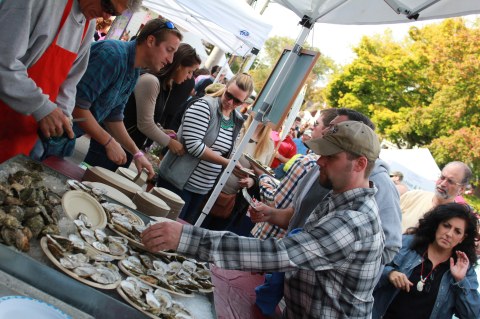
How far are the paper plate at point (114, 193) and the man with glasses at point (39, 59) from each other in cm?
27

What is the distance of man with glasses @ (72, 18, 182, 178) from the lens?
108 inches

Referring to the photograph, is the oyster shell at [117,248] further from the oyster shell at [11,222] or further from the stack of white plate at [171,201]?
the stack of white plate at [171,201]

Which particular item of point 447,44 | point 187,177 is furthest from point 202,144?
point 447,44

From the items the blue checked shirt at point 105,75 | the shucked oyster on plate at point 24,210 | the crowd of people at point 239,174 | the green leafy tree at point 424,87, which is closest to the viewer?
the shucked oyster on plate at point 24,210

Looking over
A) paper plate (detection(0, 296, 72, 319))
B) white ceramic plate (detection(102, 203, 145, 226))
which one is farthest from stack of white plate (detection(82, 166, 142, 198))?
paper plate (detection(0, 296, 72, 319))

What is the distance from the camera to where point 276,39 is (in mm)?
82688

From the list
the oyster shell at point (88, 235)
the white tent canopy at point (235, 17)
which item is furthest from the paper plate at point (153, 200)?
the white tent canopy at point (235, 17)

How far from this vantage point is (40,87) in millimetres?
2277

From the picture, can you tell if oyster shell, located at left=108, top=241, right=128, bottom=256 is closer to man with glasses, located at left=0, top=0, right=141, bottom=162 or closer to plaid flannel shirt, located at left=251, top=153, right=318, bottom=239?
man with glasses, located at left=0, top=0, right=141, bottom=162

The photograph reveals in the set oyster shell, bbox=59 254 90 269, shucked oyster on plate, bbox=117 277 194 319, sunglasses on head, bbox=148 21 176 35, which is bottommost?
shucked oyster on plate, bbox=117 277 194 319

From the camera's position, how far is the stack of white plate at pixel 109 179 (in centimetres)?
248

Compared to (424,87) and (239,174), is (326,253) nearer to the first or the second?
(239,174)

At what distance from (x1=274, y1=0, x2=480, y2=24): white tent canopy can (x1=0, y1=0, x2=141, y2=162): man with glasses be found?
2094 millimetres

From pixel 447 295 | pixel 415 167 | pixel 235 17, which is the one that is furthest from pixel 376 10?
pixel 415 167
